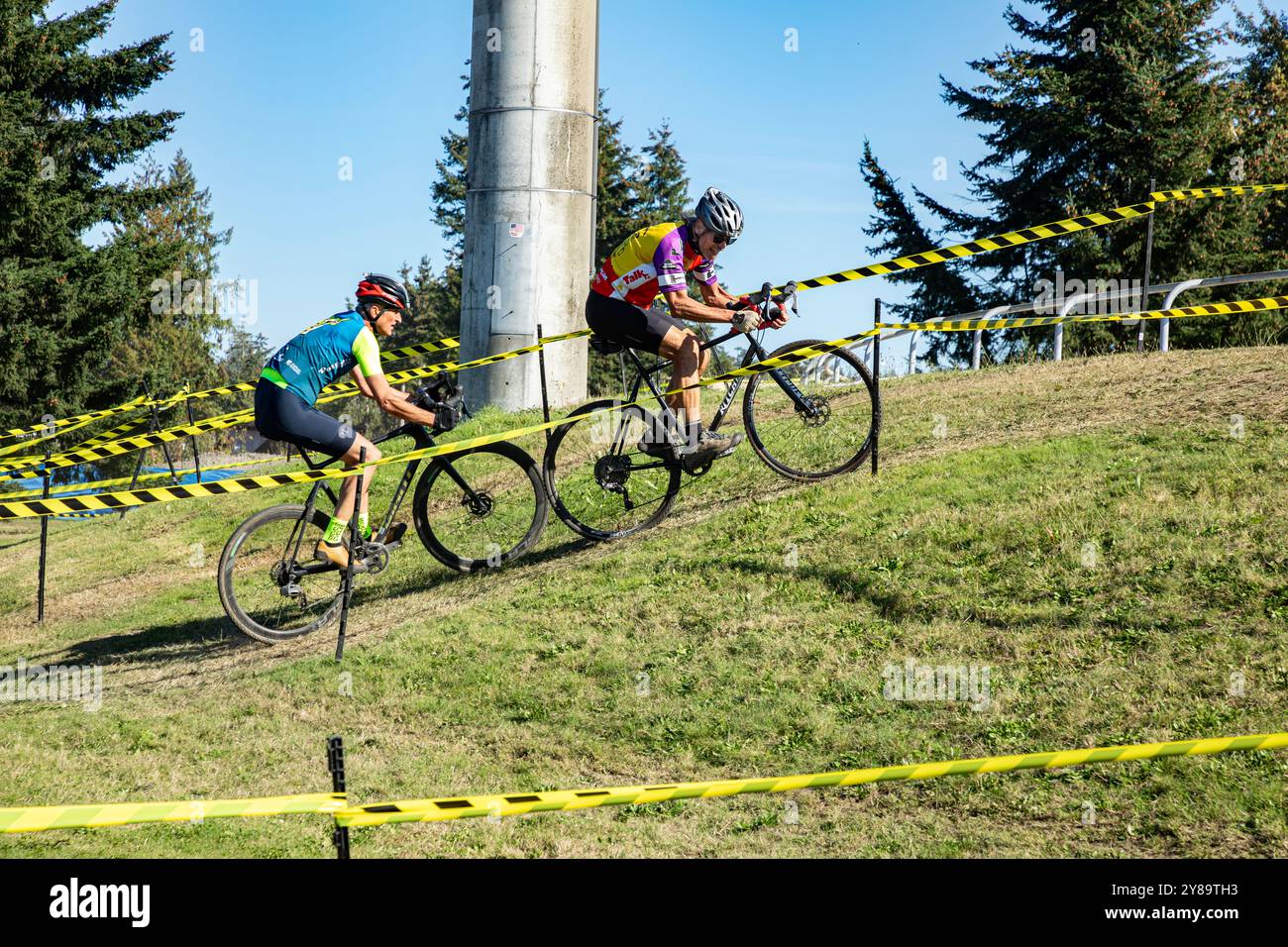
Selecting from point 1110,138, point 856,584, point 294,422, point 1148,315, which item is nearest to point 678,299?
point 856,584

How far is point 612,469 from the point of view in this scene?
9.20 metres

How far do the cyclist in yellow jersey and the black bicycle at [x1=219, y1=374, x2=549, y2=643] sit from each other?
4.00 feet

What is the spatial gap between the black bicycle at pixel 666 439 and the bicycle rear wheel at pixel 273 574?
1.99 meters

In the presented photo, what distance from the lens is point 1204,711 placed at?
5.47m

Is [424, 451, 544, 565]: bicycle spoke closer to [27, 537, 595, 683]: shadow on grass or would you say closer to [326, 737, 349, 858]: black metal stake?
[27, 537, 595, 683]: shadow on grass

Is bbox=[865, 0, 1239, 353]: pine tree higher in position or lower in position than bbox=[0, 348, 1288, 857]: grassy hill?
higher

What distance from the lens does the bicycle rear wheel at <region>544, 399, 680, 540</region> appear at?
911 cm

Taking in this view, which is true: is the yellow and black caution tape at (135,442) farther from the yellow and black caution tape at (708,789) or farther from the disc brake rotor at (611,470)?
the yellow and black caution tape at (708,789)

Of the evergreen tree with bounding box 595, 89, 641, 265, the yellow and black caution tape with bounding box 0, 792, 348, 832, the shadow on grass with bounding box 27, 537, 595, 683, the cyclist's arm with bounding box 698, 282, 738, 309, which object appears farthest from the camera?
the evergreen tree with bounding box 595, 89, 641, 265

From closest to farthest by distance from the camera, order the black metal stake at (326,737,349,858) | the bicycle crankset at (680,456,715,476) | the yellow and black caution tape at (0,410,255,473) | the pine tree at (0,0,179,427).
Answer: the black metal stake at (326,737,349,858) → the bicycle crankset at (680,456,715,476) → the yellow and black caution tape at (0,410,255,473) → the pine tree at (0,0,179,427)

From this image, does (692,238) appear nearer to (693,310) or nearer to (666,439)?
(693,310)

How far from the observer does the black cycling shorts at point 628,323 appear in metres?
8.77

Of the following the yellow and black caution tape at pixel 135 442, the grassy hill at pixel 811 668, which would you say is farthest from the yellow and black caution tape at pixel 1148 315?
the yellow and black caution tape at pixel 135 442

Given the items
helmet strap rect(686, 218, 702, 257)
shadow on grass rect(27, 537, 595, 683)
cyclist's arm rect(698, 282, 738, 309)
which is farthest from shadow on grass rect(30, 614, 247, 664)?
helmet strap rect(686, 218, 702, 257)
